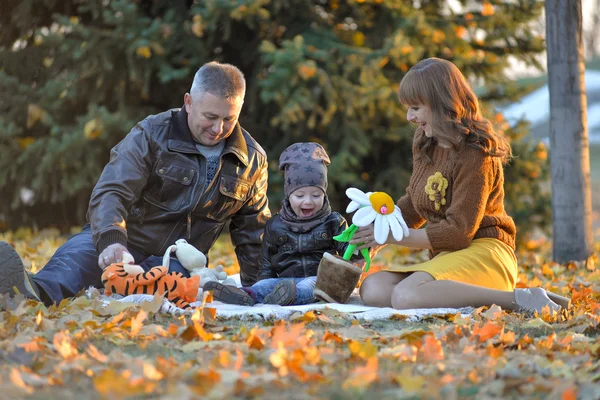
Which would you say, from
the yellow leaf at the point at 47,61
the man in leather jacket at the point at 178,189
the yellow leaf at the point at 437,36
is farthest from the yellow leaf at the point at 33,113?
the yellow leaf at the point at 437,36

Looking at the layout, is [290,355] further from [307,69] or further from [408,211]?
[307,69]

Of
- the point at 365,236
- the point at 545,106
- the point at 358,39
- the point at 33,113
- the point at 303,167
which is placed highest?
the point at 545,106

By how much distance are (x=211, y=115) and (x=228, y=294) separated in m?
0.96

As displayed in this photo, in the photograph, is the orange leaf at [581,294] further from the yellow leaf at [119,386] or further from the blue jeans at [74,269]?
the yellow leaf at [119,386]

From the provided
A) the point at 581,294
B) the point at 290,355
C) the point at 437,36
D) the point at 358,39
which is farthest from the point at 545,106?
the point at 290,355

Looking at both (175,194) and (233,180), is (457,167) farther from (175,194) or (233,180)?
(175,194)

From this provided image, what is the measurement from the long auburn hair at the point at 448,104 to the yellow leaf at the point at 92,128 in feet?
12.3

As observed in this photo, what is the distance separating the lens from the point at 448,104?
12.3ft

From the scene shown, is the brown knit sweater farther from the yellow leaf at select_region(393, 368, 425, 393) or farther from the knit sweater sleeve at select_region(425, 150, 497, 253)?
the yellow leaf at select_region(393, 368, 425, 393)

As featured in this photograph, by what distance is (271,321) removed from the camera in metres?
3.26

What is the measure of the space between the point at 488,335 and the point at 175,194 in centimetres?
203

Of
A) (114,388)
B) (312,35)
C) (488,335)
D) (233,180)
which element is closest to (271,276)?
(233,180)

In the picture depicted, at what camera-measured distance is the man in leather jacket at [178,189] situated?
151 inches

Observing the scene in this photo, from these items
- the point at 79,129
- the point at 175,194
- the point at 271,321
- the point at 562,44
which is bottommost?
the point at 271,321
